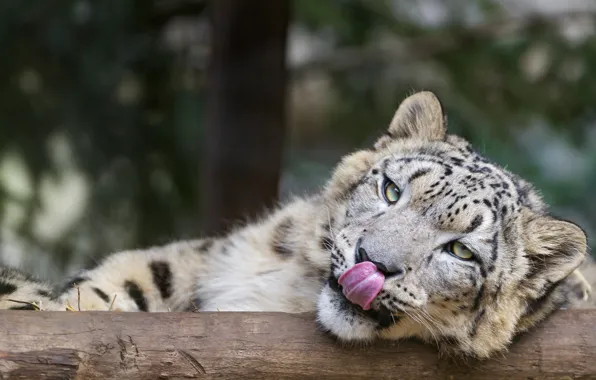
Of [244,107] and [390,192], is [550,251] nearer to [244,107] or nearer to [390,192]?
[390,192]

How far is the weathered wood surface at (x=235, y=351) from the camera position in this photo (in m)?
2.84

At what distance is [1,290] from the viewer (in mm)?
3555

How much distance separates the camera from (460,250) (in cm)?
331

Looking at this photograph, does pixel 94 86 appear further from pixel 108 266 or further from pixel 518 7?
pixel 518 7

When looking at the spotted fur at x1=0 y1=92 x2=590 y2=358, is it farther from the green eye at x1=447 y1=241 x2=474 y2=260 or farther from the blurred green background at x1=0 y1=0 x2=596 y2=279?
the blurred green background at x1=0 y1=0 x2=596 y2=279

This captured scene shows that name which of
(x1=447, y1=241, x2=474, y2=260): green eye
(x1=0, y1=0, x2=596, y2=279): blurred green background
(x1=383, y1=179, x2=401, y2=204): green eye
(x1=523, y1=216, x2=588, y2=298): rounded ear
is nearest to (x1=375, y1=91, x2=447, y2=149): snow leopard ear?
(x1=383, y1=179, x2=401, y2=204): green eye

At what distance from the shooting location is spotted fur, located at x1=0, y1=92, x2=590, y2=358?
320 cm

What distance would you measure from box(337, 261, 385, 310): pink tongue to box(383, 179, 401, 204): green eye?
53 centimetres

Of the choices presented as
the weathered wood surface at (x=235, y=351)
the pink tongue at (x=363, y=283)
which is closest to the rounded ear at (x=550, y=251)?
the weathered wood surface at (x=235, y=351)

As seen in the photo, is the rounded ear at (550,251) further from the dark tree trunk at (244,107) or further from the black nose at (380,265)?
the dark tree trunk at (244,107)

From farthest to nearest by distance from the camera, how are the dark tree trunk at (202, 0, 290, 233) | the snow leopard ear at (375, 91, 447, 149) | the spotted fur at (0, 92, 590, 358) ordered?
the dark tree trunk at (202, 0, 290, 233), the snow leopard ear at (375, 91, 447, 149), the spotted fur at (0, 92, 590, 358)

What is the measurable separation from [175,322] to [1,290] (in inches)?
38.4

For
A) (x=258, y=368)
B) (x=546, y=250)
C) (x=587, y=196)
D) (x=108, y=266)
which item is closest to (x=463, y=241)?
(x=546, y=250)

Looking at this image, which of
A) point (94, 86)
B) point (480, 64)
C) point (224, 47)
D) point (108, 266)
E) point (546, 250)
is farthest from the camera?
point (480, 64)
